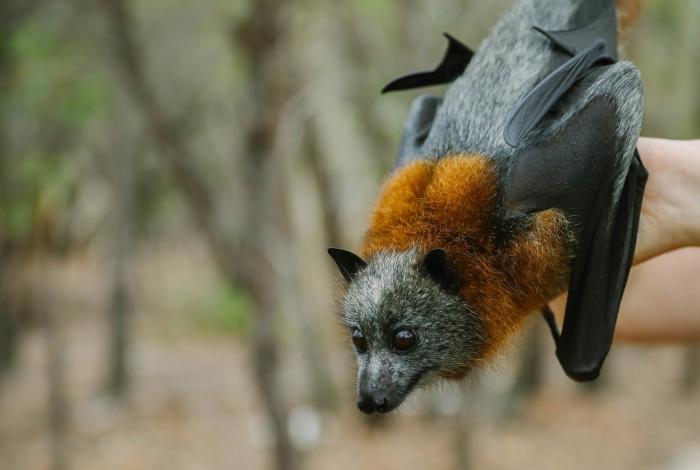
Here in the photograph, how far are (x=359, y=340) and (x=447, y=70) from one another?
4.88 ft

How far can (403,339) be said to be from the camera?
2.50m

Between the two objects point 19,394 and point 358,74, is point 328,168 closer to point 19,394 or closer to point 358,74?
point 358,74

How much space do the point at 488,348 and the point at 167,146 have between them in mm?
5338

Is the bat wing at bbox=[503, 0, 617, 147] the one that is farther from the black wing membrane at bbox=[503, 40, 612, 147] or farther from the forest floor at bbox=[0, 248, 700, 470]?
the forest floor at bbox=[0, 248, 700, 470]

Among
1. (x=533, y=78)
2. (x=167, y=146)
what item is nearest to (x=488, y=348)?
(x=533, y=78)

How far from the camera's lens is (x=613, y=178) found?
8.55 ft

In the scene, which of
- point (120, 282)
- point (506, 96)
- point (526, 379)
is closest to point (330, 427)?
point (526, 379)

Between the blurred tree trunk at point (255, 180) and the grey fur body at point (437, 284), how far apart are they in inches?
152

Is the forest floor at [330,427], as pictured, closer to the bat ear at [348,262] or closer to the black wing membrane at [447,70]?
the black wing membrane at [447,70]

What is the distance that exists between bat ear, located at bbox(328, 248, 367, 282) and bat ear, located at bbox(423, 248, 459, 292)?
0.25m

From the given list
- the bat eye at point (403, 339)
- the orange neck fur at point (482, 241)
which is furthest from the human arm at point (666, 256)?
the bat eye at point (403, 339)

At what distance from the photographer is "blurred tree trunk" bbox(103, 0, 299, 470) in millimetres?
6699

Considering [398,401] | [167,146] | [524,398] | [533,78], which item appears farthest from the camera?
[524,398]

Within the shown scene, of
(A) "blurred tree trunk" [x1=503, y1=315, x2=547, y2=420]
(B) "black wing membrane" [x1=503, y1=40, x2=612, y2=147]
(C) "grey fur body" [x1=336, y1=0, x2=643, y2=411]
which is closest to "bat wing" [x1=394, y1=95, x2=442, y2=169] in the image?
(C) "grey fur body" [x1=336, y1=0, x2=643, y2=411]
